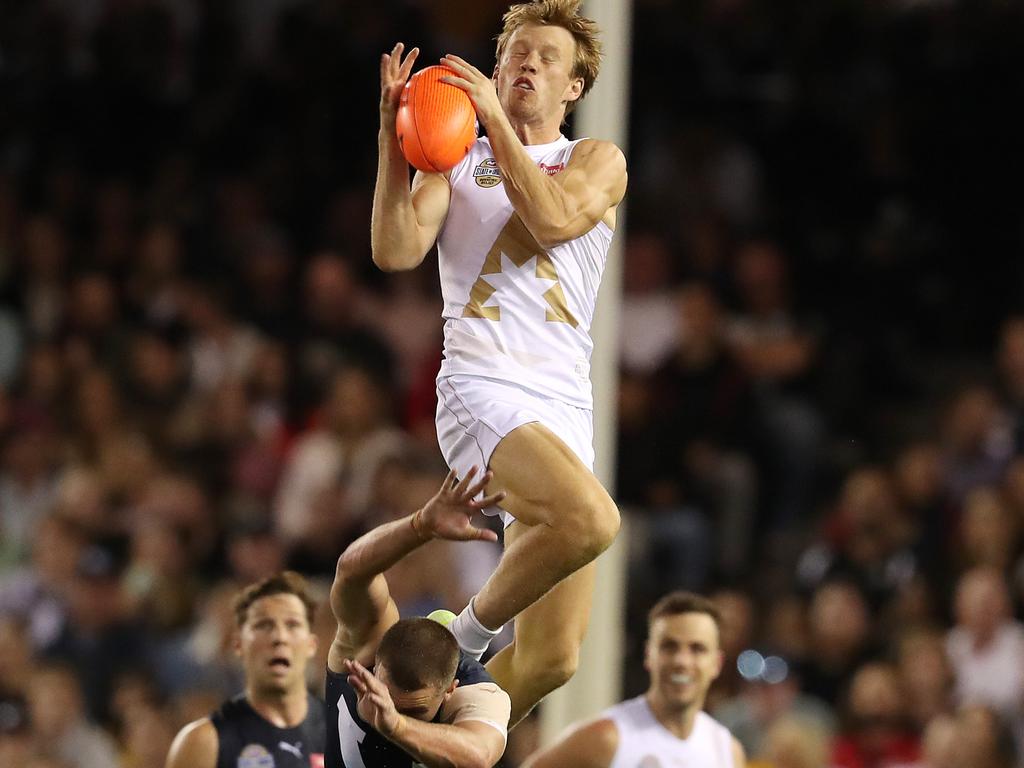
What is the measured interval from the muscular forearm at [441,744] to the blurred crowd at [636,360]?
3.18m

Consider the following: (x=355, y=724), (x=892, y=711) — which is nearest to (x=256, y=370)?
(x=892, y=711)

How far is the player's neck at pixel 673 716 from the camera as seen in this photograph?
6695mm

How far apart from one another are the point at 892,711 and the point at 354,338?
3995 millimetres

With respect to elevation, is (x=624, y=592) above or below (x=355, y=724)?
below

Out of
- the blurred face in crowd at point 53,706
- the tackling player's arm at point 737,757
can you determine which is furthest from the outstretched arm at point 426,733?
the blurred face in crowd at point 53,706

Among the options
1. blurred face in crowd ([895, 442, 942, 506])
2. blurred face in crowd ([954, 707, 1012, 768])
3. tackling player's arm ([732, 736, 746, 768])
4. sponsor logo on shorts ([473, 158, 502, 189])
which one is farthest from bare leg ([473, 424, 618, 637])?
blurred face in crowd ([895, 442, 942, 506])

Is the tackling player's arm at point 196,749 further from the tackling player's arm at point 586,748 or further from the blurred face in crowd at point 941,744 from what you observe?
the blurred face in crowd at point 941,744

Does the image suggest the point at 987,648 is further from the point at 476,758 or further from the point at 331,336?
the point at 331,336

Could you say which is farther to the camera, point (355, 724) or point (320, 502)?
point (320, 502)

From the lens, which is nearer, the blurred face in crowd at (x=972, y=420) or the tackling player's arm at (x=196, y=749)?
the tackling player's arm at (x=196, y=749)

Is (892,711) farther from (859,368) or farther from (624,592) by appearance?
(859,368)

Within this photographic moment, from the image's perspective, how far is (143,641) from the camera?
9.66m

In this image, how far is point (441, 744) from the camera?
474 cm

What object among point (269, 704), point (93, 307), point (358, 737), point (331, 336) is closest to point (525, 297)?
point (358, 737)
